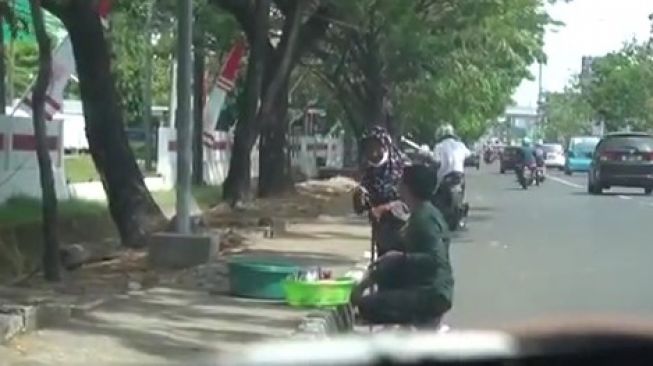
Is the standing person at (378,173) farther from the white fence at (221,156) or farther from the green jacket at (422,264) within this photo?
the white fence at (221,156)

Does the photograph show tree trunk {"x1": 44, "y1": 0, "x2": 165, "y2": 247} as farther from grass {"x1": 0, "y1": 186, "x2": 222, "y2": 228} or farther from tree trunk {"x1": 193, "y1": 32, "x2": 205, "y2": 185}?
tree trunk {"x1": 193, "y1": 32, "x2": 205, "y2": 185}

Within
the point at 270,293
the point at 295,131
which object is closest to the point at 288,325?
the point at 270,293

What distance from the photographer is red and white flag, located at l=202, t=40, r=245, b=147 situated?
32500 millimetres

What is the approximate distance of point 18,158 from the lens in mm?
22125

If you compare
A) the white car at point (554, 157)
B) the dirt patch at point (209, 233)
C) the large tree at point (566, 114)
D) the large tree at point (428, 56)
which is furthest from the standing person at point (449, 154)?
the large tree at point (566, 114)

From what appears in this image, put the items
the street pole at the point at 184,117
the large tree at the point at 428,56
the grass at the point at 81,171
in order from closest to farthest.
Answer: the street pole at the point at 184,117, the grass at the point at 81,171, the large tree at the point at 428,56

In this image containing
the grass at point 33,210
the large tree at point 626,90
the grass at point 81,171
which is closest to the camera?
the grass at point 33,210

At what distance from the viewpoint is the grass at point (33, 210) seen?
19663 millimetres

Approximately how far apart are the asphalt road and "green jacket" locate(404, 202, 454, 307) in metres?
0.69

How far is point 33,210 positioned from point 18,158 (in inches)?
56.2

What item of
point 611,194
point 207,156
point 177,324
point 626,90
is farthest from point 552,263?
point 626,90

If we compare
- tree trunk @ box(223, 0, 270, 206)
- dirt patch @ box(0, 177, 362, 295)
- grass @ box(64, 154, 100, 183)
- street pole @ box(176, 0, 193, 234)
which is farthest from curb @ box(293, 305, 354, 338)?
grass @ box(64, 154, 100, 183)

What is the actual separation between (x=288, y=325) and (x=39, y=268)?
5.60 m

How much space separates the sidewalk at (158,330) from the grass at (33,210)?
520 centimetres
